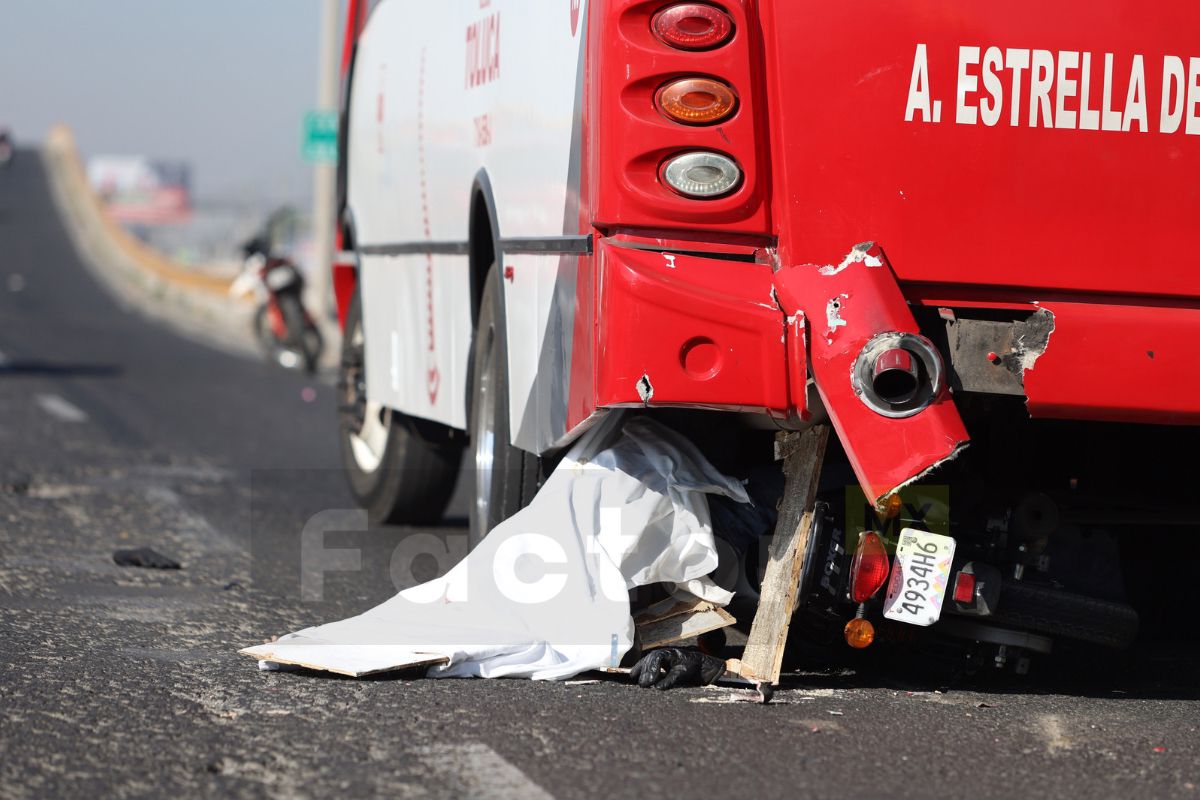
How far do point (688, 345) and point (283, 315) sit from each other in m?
16.2

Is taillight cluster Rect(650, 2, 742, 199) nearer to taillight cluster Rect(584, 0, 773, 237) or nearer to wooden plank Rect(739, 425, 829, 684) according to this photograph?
taillight cluster Rect(584, 0, 773, 237)

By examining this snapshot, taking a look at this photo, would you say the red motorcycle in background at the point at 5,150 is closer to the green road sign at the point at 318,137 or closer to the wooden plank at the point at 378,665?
the green road sign at the point at 318,137

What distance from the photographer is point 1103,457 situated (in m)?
5.10

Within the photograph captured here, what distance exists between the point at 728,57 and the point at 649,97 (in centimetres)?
21

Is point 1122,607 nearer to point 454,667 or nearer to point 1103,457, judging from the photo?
point 1103,457

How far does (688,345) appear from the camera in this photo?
4.18m

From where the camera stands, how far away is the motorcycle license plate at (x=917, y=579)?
4.50 m

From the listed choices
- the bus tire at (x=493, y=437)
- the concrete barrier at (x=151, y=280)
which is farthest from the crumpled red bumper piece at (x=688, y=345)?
the concrete barrier at (x=151, y=280)

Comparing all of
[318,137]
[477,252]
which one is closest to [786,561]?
[477,252]

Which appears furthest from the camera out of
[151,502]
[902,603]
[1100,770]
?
[151,502]

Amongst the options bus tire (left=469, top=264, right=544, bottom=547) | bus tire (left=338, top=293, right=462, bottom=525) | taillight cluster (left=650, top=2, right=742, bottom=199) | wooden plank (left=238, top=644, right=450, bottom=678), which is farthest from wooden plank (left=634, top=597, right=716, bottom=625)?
bus tire (left=338, top=293, right=462, bottom=525)

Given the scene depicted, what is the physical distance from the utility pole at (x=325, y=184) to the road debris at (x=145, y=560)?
1670 centimetres

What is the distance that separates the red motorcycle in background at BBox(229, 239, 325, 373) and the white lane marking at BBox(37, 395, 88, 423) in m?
4.96

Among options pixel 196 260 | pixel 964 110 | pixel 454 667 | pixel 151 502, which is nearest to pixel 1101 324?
pixel 964 110
